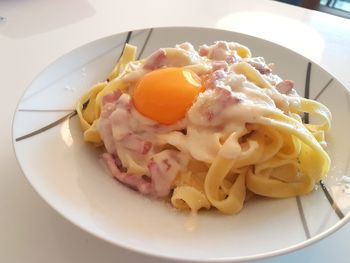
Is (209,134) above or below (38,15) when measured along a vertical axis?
above

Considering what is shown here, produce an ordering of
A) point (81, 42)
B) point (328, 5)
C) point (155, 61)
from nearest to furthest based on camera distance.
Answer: point (155, 61), point (81, 42), point (328, 5)

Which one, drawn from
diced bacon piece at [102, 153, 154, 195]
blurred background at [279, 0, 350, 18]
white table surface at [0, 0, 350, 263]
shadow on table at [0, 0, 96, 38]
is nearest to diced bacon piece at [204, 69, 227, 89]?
diced bacon piece at [102, 153, 154, 195]

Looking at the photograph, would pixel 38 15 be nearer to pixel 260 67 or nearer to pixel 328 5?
pixel 260 67

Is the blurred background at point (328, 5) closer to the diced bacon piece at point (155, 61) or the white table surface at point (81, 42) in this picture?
the white table surface at point (81, 42)

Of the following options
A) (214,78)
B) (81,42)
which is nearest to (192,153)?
(214,78)

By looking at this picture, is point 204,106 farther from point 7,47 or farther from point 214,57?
point 7,47

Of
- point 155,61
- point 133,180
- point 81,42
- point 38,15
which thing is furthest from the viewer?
point 38,15

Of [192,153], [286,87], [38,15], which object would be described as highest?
[286,87]
